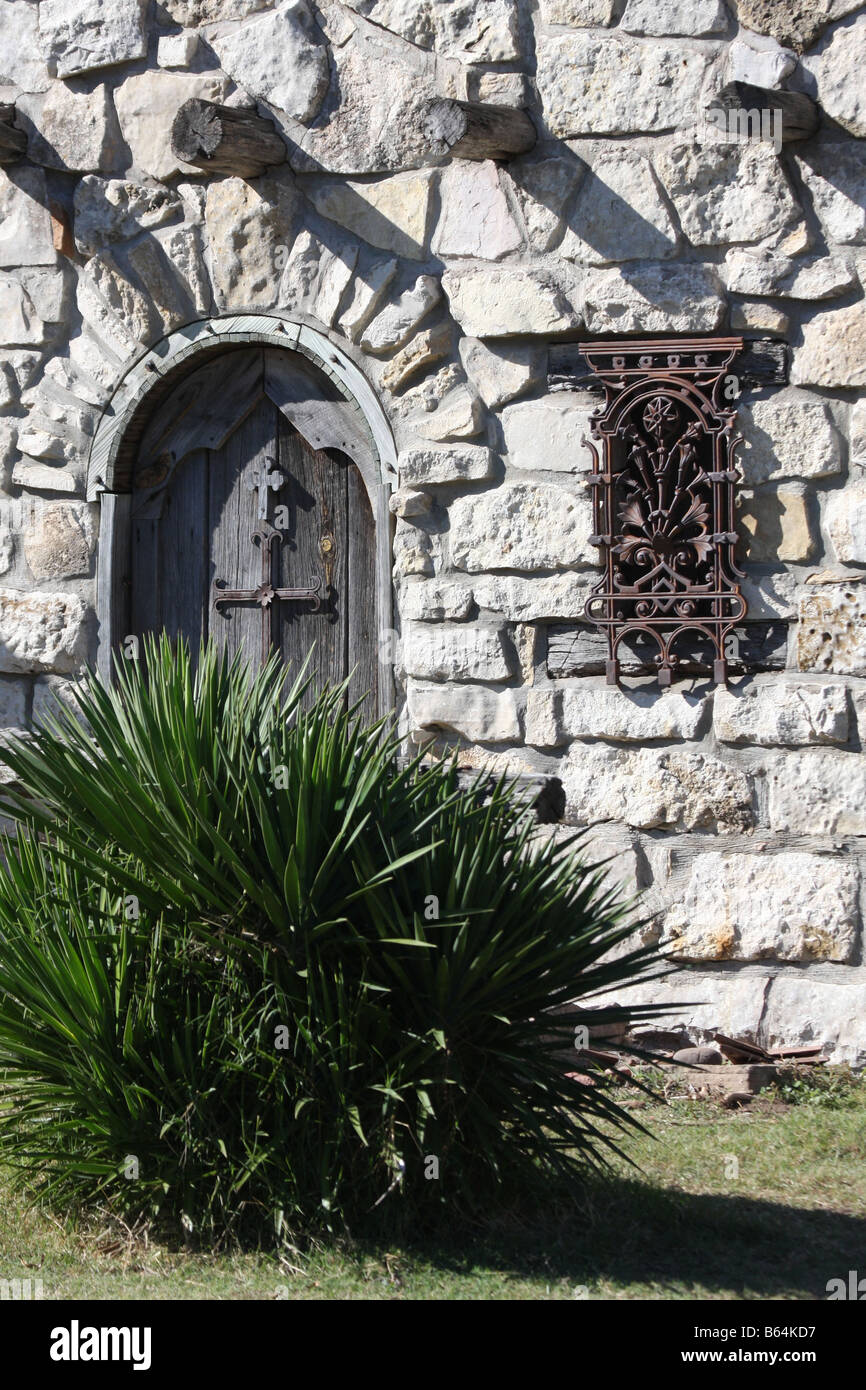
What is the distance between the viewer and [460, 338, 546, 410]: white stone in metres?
4.59

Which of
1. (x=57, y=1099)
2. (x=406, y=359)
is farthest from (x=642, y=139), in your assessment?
(x=57, y=1099)

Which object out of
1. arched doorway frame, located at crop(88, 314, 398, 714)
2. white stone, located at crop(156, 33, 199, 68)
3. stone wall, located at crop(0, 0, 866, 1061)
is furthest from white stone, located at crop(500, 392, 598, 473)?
white stone, located at crop(156, 33, 199, 68)

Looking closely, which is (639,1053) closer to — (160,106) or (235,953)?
(235,953)

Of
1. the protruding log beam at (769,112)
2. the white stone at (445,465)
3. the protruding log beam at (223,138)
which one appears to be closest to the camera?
the protruding log beam at (769,112)

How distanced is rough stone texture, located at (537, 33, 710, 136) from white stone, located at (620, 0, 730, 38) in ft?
0.16

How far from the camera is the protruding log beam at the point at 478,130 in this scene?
4.31 metres

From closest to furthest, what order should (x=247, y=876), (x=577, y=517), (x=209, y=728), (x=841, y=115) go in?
(x=247, y=876)
(x=209, y=728)
(x=841, y=115)
(x=577, y=517)

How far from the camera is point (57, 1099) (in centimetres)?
297

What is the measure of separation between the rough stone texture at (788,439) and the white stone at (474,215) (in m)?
0.92

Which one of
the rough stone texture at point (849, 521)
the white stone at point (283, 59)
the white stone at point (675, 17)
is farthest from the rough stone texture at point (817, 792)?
the white stone at point (283, 59)

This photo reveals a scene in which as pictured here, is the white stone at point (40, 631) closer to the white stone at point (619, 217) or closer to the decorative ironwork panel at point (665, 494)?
the decorative ironwork panel at point (665, 494)

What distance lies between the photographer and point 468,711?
15.4ft

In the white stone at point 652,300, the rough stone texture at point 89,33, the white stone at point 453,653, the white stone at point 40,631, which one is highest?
the rough stone texture at point 89,33

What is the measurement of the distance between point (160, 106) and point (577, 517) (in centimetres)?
200
